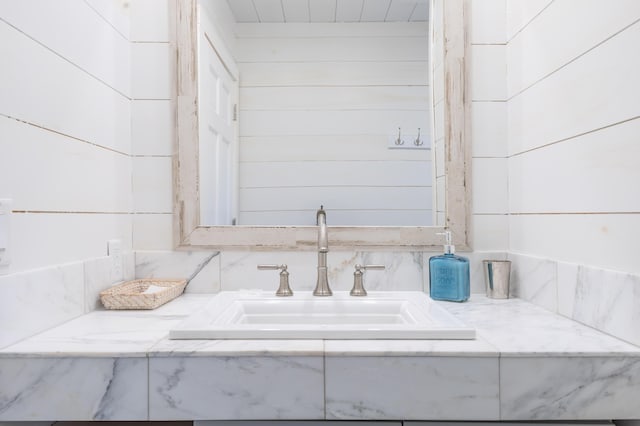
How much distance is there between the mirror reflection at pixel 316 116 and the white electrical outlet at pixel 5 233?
0.57m

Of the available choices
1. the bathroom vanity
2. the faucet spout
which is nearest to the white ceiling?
the faucet spout

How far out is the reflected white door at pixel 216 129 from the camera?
1367 mm

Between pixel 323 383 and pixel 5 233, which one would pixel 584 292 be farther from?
pixel 5 233

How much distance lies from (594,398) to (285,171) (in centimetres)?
94

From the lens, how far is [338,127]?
137cm

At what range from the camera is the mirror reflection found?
1.36 m

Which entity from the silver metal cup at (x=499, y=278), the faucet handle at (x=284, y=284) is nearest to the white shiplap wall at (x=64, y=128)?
the faucet handle at (x=284, y=284)

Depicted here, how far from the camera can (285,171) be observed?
137 centimetres

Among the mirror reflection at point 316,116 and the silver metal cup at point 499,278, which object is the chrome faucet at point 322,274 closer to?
the mirror reflection at point 316,116

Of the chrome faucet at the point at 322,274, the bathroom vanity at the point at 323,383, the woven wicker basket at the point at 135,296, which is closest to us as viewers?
the bathroom vanity at the point at 323,383

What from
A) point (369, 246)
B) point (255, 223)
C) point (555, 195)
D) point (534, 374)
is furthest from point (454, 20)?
point (534, 374)

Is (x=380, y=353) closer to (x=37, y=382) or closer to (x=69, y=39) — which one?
(x=37, y=382)

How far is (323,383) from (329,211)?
65 centimetres

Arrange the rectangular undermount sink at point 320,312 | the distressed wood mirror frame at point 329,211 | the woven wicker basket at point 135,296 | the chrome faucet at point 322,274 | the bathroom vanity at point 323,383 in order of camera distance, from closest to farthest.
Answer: the bathroom vanity at point 323,383 < the rectangular undermount sink at point 320,312 < the woven wicker basket at point 135,296 < the chrome faucet at point 322,274 < the distressed wood mirror frame at point 329,211
